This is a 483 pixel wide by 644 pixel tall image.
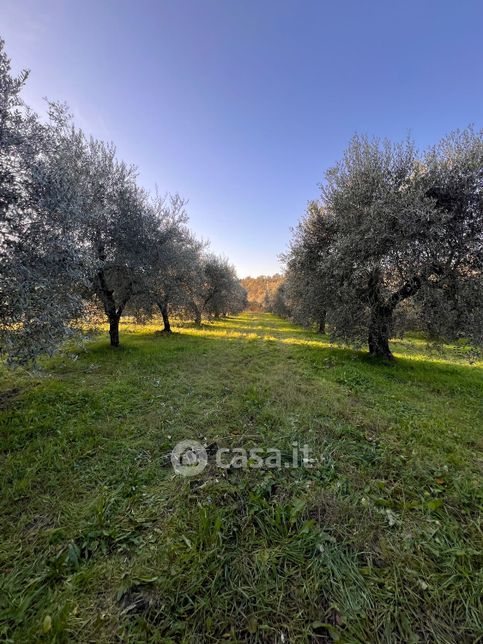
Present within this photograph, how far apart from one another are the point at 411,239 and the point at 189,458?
10.3 metres

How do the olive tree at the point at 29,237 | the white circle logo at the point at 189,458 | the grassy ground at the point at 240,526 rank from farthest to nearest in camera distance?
the olive tree at the point at 29,237, the white circle logo at the point at 189,458, the grassy ground at the point at 240,526

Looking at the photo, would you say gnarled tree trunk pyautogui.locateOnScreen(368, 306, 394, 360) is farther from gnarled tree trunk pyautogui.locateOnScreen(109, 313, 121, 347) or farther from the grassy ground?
gnarled tree trunk pyautogui.locateOnScreen(109, 313, 121, 347)

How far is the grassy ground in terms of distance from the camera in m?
2.41

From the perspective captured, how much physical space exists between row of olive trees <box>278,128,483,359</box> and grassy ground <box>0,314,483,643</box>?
4.52 m

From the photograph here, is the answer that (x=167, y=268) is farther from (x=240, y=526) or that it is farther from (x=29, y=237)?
(x=240, y=526)

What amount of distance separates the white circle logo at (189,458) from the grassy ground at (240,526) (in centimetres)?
19

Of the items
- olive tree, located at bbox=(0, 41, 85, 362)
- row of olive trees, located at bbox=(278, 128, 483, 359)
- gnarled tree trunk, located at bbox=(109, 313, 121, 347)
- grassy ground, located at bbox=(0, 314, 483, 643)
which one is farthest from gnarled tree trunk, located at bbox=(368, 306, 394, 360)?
Result: gnarled tree trunk, located at bbox=(109, 313, 121, 347)

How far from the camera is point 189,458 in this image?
15.8 ft

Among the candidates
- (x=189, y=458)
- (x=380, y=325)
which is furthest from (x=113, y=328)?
(x=380, y=325)

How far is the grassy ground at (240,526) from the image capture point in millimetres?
2412

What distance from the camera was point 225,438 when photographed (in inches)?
213

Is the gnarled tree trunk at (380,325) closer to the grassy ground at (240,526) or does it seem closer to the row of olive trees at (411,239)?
the row of olive trees at (411,239)

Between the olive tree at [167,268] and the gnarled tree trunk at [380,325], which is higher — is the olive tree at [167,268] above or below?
above

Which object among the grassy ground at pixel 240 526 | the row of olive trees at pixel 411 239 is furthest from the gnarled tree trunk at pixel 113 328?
the row of olive trees at pixel 411 239
